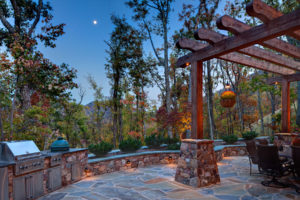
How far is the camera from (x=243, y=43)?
344 cm

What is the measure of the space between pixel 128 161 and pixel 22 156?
10.8 feet

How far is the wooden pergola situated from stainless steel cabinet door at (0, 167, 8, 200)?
3.66m

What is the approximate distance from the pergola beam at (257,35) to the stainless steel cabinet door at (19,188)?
14.1 ft

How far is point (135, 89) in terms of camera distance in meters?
11.9

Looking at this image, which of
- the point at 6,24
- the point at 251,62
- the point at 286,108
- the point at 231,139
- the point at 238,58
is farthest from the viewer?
the point at 231,139

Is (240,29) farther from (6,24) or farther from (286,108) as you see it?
(6,24)

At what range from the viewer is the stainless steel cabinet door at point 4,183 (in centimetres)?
286

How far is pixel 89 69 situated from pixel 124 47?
297cm

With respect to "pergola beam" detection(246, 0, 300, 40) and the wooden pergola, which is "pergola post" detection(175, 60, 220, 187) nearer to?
the wooden pergola

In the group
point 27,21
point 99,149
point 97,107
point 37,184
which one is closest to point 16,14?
point 27,21

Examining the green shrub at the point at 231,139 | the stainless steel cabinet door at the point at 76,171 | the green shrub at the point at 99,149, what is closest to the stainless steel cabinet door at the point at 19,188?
the stainless steel cabinet door at the point at 76,171

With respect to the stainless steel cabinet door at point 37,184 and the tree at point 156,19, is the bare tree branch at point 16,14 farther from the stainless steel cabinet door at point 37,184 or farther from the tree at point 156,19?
the stainless steel cabinet door at point 37,184

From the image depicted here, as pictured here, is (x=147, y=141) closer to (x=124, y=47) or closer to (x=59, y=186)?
(x=59, y=186)

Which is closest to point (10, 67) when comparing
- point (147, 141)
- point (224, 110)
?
point (147, 141)
